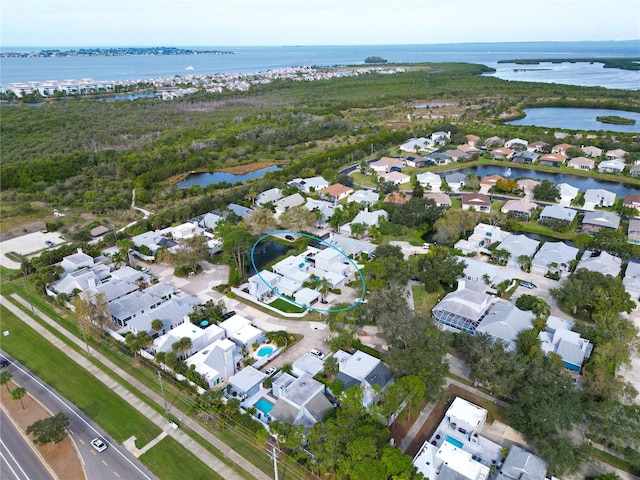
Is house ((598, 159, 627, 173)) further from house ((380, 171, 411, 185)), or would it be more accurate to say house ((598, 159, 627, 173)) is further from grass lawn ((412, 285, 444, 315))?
grass lawn ((412, 285, 444, 315))

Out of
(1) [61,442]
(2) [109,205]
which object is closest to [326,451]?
(1) [61,442]

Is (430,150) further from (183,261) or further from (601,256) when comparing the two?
(183,261)

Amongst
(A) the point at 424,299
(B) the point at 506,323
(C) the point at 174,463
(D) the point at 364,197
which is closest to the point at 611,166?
(D) the point at 364,197

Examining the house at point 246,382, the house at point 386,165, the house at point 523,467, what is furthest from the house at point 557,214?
the house at point 246,382

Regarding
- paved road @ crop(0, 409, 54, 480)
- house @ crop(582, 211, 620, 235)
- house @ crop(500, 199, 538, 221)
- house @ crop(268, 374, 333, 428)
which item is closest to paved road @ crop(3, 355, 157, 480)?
paved road @ crop(0, 409, 54, 480)

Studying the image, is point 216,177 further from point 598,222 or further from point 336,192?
point 598,222

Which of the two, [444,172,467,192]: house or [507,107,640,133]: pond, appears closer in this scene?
[444,172,467,192]: house
